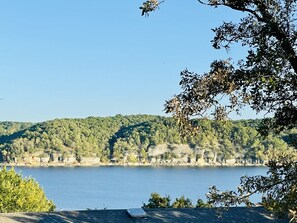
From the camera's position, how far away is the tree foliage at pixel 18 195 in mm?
44156

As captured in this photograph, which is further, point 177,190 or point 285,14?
point 177,190

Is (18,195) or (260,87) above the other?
(260,87)

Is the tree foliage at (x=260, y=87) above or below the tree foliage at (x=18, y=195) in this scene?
above

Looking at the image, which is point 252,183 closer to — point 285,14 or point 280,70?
point 280,70

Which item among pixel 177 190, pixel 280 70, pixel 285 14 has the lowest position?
pixel 177 190

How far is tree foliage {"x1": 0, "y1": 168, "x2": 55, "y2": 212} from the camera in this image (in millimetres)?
44156

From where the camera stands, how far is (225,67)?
29.6 feet

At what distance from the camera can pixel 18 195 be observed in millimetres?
45062

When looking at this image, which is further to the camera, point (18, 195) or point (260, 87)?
point (18, 195)

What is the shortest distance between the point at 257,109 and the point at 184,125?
52.3 inches

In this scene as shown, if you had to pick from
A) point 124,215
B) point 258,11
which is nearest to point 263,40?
point 258,11

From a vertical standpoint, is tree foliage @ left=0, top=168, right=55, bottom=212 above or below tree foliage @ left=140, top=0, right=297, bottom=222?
below

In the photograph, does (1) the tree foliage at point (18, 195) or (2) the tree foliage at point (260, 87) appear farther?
(1) the tree foliage at point (18, 195)

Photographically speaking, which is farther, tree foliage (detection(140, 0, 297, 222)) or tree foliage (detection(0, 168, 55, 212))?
tree foliage (detection(0, 168, 55, 212))
